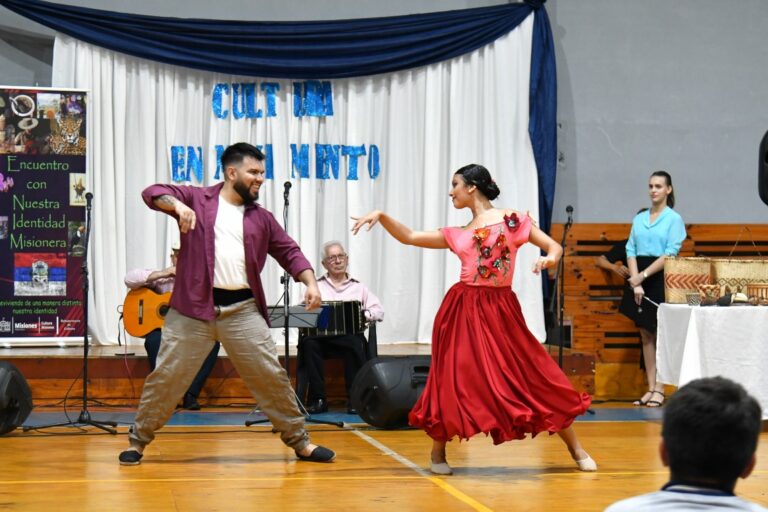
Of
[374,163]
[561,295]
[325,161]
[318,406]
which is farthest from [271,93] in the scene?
[561,295]

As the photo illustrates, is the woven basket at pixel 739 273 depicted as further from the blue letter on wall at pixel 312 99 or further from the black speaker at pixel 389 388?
the blue letter on wall at pixel 312 99

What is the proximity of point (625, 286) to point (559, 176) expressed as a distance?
61.7 inches

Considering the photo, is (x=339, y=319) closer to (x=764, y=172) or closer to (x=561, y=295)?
(x=561, y=295)

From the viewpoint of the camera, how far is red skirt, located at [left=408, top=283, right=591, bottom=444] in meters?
5.60

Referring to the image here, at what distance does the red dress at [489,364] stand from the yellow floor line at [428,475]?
246 millimetres

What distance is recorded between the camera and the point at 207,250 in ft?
19.4

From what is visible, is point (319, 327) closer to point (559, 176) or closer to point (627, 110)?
point (559, 176)

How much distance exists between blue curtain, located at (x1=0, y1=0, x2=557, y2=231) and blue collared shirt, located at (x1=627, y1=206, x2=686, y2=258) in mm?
1219

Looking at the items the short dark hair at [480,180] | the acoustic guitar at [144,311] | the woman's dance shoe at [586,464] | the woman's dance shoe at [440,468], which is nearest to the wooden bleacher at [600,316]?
the acoustic guitar at [144,311]

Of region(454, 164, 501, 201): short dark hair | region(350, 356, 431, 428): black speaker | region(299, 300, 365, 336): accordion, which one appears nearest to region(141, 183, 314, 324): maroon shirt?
region(454, 164, 501, 201): short dark hair

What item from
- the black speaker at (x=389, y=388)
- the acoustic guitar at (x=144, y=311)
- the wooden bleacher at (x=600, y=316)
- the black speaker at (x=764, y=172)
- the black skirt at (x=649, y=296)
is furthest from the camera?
the wooden bleacher at (x=600, y=316)

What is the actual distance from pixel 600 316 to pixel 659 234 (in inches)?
46.9

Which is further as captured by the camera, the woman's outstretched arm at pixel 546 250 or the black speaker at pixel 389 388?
the black speaker at pixel 389 388

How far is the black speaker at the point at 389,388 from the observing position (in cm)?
754
